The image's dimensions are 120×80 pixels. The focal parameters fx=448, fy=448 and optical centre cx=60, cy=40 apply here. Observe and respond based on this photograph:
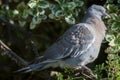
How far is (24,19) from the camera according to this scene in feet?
10.8

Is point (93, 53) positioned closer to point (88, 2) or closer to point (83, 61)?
point (83, 61)

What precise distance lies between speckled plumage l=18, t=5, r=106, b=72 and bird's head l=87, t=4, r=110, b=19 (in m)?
0.02

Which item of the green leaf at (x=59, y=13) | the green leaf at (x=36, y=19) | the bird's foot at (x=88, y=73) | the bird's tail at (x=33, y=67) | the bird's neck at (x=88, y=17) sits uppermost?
the green leaf at (x=59, y=13)

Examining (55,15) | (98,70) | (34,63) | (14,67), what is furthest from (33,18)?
(14,67)

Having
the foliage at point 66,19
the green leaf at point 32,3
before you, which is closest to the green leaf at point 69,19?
the foliage at point 66,19

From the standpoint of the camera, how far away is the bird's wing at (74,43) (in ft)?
9.37

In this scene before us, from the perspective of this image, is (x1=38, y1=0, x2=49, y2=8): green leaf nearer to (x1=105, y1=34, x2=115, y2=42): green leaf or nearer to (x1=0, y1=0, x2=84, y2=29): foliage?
(x1=0, y1=0, x2=84, y2=29): foliage

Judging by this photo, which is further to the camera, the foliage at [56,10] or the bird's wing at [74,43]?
the foliage at [56,10]

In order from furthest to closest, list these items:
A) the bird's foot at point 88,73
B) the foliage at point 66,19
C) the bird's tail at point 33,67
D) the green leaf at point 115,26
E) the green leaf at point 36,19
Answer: the green leaf at point 36,19
the green leaf at point 115,26
the bird's tail at point 33,67
the bird's foot at point 88,73
the foliage at point 66,19

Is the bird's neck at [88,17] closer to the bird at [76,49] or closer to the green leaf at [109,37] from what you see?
the bird at [76,49]

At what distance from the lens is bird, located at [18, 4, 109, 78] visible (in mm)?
2840

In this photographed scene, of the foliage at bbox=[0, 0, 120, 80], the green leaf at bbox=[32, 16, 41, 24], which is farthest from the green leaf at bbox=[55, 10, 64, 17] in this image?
the green leaf at bbox=[32, 16, 41, 24]

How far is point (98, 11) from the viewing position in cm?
299

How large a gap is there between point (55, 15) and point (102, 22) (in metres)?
0.32
